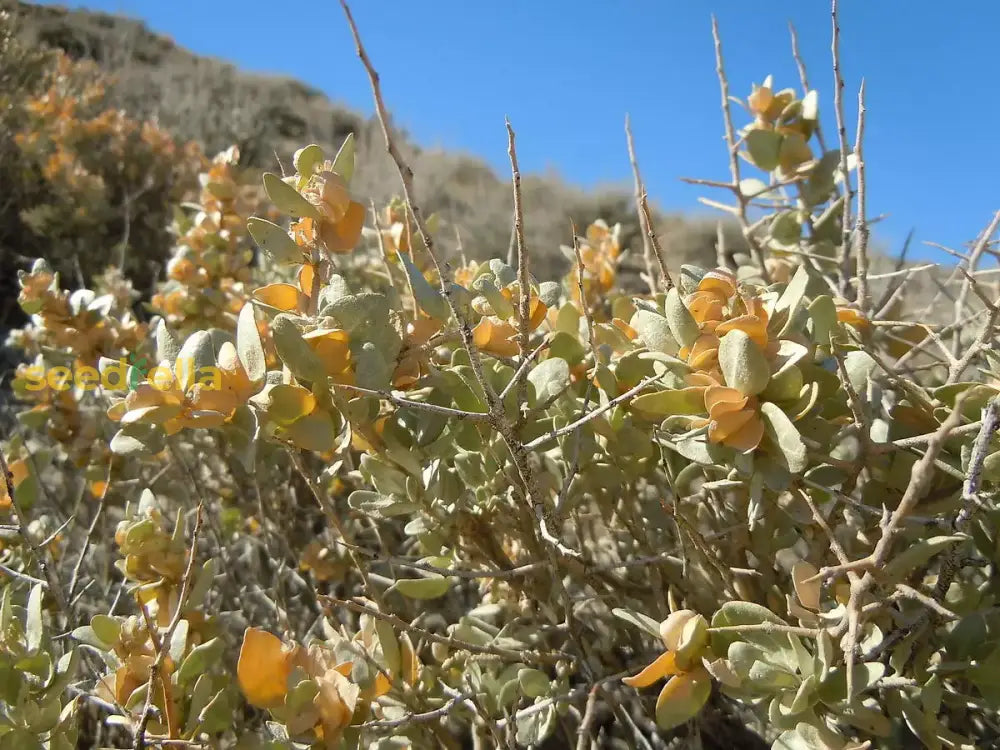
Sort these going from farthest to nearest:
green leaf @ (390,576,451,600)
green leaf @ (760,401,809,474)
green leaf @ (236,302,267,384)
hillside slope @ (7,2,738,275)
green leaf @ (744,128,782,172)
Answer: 1. hillside slope @ (7,2,738,275)
2. green leaf @ (744,128,782,172)
3. green leaf @ (390,576,451,600)
4. green leaf @ (236,302,267,384)
5. green leaf @ (760,401,809,474)

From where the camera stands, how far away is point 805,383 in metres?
0.87

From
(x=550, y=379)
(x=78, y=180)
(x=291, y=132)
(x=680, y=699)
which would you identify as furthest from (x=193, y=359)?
(x=291, y=132)

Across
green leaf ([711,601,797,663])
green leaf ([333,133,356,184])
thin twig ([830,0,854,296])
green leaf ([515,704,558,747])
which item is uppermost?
thin twig ([830,0,854,296])

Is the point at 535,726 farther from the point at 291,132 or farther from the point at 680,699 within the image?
the point at 291,132

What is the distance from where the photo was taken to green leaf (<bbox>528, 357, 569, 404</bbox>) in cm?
91

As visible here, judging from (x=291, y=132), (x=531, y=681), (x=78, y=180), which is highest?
(x=291, y=132)

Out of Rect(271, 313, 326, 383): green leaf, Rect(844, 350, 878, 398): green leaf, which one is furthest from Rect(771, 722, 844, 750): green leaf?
Rect(271, 313, 326, 383): green leaf

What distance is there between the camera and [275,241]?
873mm

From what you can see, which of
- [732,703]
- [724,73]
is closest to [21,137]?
[724,73]

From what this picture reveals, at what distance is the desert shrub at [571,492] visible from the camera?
0.77 meters

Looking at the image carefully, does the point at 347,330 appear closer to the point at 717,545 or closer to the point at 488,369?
the point at 488,369

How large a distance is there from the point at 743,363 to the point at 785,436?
0.26ft

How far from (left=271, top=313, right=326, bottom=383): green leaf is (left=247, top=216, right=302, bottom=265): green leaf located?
139 millimetres

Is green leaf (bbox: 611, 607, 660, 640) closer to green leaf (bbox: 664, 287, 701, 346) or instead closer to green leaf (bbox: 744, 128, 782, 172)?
green leaf (bbox: 664, 287, 701, 346)
